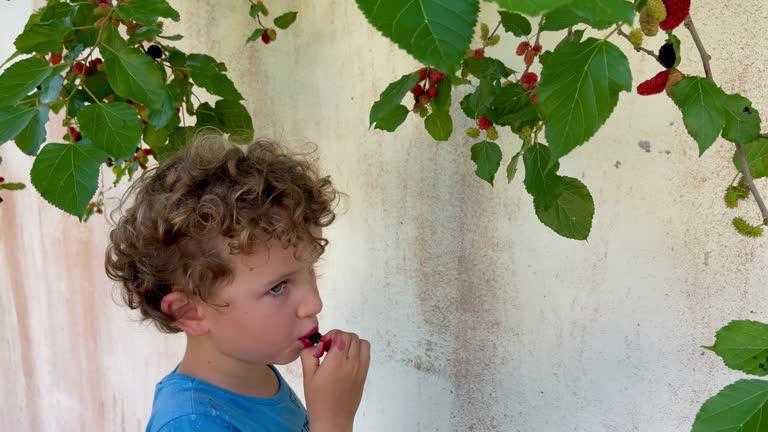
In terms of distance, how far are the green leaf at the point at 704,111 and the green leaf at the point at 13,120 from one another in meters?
0.73

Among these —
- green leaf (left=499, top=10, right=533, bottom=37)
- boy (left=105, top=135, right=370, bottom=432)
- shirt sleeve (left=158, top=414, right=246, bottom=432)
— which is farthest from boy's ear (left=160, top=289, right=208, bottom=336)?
green leaf (left=499, top=10, right=533, bottom=37)

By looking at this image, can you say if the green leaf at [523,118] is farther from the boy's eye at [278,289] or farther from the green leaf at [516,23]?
the boy's eye at [278,289]

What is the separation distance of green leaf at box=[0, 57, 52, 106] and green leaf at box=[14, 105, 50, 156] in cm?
4

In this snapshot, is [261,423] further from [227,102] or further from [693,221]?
[693,221]

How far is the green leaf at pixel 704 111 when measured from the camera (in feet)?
2.14

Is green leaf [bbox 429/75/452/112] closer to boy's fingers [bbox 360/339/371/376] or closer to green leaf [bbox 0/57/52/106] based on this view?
boy's fingers [bbox 360/339/371/376]

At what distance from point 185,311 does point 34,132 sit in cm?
31

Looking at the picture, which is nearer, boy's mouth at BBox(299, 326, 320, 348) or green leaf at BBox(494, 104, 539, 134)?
green leaf at BBox(494, 104, 539, 134)

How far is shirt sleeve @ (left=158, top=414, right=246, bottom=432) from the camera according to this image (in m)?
0.93

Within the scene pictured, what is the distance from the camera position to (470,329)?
135cm

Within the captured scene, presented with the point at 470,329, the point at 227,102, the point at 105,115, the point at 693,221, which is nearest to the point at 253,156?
the point at 227,102

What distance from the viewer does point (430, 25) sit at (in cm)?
33

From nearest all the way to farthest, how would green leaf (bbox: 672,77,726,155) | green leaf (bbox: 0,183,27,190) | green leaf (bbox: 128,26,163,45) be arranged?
green leaf (bbox: 672,77,726,155) < green leaf (bbox: 128,26,163,45) < green leaf (bbox: 0,183,27,190)

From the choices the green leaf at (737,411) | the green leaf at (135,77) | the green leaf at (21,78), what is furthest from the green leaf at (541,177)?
the green leaf at (21,78)
